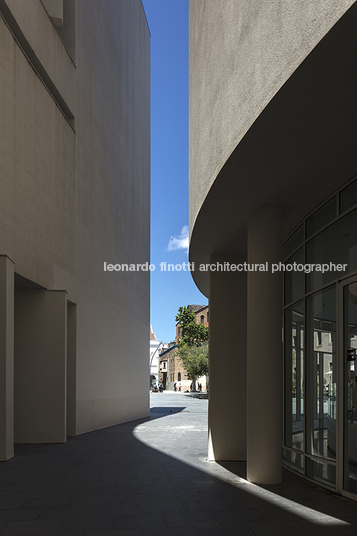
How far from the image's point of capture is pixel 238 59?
625 centimetres

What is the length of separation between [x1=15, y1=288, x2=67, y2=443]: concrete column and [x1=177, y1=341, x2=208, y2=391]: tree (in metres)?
47.3

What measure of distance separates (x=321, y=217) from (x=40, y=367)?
28.4ft

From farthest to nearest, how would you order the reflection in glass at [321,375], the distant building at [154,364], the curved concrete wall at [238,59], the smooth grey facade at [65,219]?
1. the distant building at [154,364]
2. the smooth grey facade at [65,219]
3. the reflection in glass at [321,375]
4. the curved concrete wall at [238,59]

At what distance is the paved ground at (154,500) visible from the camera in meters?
6.01

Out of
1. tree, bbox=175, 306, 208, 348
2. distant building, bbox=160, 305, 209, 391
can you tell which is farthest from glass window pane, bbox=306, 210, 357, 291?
distant building, bbox=160, 305, 209, 391

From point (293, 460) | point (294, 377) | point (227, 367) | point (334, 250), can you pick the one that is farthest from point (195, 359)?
point (334, 250)

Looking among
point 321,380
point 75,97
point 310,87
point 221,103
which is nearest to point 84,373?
point 75,97

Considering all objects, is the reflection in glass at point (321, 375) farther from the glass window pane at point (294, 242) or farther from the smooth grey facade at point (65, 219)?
the smooth grey facade at point (65, 219)

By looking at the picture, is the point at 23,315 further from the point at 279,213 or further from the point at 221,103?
the point at 221,103

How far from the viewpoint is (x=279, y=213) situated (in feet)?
28.4

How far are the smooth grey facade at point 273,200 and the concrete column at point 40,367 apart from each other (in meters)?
4.71

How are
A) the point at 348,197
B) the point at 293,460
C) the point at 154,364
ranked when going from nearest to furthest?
the point at 348,197
the point at 293,460
the point at 154,364

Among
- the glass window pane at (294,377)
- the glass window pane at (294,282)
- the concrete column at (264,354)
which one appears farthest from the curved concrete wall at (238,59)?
the glass window pane at (294,377)

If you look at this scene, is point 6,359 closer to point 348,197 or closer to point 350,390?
point 350,390
